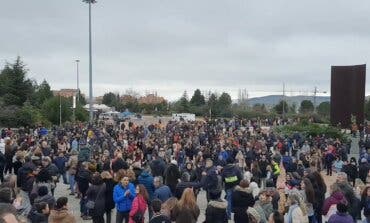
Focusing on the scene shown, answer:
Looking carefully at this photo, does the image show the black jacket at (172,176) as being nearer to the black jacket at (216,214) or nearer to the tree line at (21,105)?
the black jacket at (216,214)

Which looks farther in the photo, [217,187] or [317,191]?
[217,187]

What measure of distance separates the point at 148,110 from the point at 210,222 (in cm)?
9698

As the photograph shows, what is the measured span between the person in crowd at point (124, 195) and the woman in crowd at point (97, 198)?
34cm

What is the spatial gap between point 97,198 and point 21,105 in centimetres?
4225

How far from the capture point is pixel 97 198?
11.5 meters

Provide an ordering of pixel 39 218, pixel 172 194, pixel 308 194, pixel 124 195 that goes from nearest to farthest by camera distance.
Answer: pixel 39 218 < pixel 308 194 < pixel 124 195 < pixel 172 194

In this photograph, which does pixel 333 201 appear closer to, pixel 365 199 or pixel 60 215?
pixel 365 199

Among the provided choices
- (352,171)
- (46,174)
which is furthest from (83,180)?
(352,171)

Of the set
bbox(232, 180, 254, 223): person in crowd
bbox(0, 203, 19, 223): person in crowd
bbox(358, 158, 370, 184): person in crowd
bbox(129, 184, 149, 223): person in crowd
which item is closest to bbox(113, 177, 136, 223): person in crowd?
bbox(129, 184, 149, 223): person in crowd

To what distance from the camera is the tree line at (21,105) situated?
4747 centimetres

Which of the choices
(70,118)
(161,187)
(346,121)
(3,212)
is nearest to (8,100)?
(70,118)

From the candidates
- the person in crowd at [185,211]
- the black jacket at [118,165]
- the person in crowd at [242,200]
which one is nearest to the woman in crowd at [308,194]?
the person in crowd at [242,200]

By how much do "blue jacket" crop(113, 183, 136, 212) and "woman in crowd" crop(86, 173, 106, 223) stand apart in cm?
35

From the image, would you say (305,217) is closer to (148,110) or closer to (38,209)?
(38,209)
